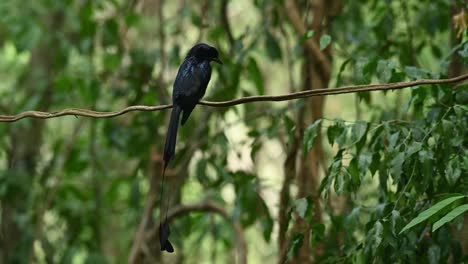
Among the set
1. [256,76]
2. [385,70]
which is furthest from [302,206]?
[256,76]

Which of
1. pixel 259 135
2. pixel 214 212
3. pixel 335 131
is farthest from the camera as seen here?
pixel 214 212

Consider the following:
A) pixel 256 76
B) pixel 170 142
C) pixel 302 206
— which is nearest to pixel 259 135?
pixel 256 76

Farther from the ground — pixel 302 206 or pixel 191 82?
pixel 191 82

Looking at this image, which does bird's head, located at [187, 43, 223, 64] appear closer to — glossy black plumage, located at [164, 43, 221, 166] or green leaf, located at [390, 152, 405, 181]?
glossy black plumage, located at [164, 43, 221, 166]

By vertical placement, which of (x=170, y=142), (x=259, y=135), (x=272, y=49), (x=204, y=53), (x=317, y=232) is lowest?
Result: (x=317, y=232)

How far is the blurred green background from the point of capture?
110 inches

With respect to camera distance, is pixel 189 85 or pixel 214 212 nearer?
pixel 189 85

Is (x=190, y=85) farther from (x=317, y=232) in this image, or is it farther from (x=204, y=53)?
(x=317, y=232)

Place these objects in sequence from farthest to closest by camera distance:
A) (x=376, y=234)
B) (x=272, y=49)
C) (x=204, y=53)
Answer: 1. (x=272, y=49)
2. (x=204, y=53)
3. (x=376, y=234)

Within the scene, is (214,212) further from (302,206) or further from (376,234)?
(376,234)

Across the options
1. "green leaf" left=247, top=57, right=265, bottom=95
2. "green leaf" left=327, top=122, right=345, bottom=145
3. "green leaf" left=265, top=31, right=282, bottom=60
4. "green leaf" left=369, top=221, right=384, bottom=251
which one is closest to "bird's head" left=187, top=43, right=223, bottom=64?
"green leaf" left=327, top=122, right=345, bottom=145

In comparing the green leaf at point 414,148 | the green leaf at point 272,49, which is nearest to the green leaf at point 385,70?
the green leaf at point 414,148

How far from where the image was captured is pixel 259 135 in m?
4.06

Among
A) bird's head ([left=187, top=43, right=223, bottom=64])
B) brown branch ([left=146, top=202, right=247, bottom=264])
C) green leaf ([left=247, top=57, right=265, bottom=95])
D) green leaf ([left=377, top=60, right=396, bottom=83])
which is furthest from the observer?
brown branch ([left=146, top=202, right=247, bottom=264])
